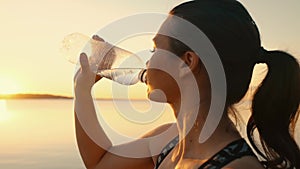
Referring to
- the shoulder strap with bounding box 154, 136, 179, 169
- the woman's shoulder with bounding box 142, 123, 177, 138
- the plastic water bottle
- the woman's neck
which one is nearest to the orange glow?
the plastic water bottle

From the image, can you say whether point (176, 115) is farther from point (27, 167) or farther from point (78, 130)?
point (27, 167)

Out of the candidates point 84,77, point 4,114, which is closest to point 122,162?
point 84,77

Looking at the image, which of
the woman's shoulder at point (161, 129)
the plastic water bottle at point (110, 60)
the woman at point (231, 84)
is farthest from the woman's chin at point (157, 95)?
the woman's shoulder at point (161, 129)

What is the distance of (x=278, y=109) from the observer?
106 cm

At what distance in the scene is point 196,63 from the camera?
1.06 metres

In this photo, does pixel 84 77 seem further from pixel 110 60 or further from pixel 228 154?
pixel 228 154

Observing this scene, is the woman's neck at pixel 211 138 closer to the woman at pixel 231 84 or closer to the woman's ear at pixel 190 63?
the woman at pixel 231 84

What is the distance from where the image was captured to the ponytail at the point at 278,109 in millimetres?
1052

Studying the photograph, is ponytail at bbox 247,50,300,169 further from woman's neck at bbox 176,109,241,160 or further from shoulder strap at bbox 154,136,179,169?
shoulder strap at bbox 154,136,179,169

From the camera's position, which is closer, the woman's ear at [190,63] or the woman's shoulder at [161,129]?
the woman's ear at [190,63]

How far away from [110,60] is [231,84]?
18.9 inches

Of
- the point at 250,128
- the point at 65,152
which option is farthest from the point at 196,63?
the point at 65,152

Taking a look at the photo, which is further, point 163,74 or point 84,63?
point 84,63

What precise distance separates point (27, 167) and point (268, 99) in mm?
5973
